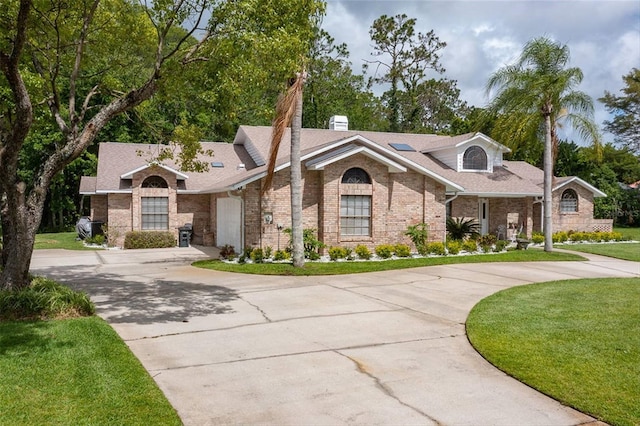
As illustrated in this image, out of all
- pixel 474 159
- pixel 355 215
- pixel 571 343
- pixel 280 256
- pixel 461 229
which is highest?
pixel 474 159

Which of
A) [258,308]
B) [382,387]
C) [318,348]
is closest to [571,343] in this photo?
[382,387]

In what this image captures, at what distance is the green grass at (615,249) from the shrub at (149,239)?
17.4m

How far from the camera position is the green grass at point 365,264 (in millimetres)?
14883

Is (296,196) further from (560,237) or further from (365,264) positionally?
(560,237)

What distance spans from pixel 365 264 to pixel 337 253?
1.49m

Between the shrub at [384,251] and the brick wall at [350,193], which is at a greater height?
the brick wall at [350,193]

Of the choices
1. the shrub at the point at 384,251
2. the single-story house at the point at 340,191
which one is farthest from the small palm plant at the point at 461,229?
the shrub at the point at 384,251

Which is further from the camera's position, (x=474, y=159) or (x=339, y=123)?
(x=339, y=123)

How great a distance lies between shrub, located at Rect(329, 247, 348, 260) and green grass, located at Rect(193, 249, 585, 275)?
0.84 m

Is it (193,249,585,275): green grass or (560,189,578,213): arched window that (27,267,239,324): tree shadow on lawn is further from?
(560,189,578,213): arched window

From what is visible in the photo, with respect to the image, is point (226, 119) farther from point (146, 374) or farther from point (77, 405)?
point (77, 405)

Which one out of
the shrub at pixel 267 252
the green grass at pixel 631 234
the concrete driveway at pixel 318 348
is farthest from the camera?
the green grass at pixel 631 234

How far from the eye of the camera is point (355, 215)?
1911 centimetres

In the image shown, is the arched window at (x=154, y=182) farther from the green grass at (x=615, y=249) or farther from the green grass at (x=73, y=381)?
the green grass at (x=615, y=249)
